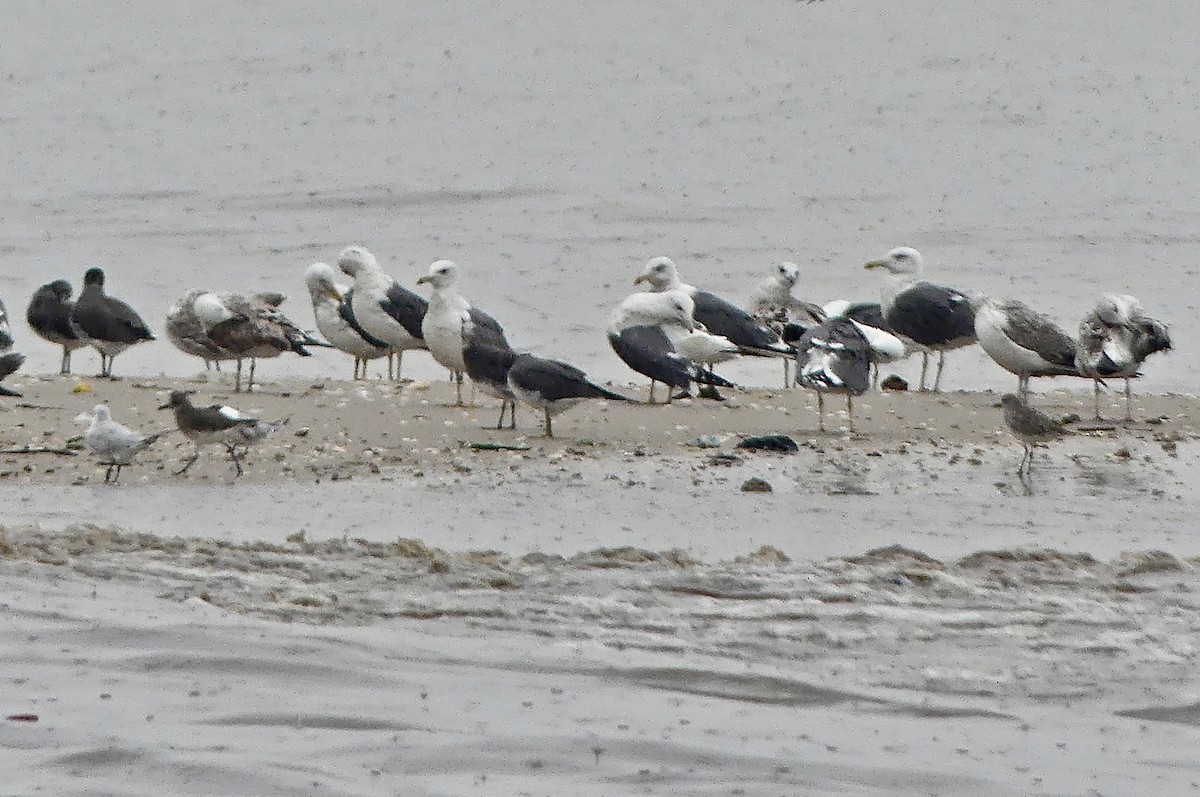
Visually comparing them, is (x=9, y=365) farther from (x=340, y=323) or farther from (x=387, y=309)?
(x=340, y=323)

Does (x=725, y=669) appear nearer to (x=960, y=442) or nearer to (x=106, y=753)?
(x=106, y=753)

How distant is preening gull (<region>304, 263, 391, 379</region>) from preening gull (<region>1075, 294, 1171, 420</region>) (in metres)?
4.91

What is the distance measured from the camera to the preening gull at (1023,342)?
12.7 m

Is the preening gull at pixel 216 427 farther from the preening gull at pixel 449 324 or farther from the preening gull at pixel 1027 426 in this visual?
the preening gull at pixel 1027 426

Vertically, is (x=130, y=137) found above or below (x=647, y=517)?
above

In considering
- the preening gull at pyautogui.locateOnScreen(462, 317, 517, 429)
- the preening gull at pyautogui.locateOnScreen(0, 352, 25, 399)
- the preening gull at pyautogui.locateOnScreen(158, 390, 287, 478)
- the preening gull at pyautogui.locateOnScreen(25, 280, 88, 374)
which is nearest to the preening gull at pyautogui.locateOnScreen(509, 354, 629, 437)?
the preening gull at pyautogui.locateOnScreen(462, 317, 517, 429)

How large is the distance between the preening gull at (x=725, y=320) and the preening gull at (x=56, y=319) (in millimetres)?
3980

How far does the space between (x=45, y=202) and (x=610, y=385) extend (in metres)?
9.83

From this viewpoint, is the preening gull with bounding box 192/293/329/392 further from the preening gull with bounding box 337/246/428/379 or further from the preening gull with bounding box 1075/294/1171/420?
the preening gull with bounding box 1075/294/1171/420

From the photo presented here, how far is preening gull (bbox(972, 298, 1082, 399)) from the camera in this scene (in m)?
12.7

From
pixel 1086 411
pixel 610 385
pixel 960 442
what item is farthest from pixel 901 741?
pixel 610 385

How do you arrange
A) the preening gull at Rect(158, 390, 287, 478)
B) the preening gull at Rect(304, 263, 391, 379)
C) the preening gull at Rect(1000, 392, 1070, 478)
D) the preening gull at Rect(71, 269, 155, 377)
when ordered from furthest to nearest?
the preening gull at Rect(304, 263, 391, 379) → the preening gull at Rect(71, 269, 155, 377) → the preening gull at Rect(1000, 392, 1070, 478) → the preening gull at Rect(158, 390, 287, 478)

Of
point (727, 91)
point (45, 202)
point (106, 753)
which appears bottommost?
point (106, 753)

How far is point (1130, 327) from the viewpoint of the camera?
12484 mm
